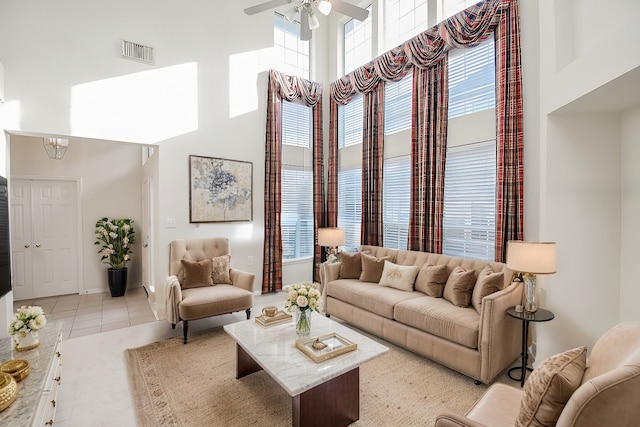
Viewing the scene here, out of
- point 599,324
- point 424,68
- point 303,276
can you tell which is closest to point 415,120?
point 424,68

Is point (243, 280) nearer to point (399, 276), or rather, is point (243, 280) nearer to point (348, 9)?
point (399, 276)

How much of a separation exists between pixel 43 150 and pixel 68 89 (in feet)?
7.20

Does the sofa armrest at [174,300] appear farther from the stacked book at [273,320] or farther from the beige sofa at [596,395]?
the beige sofa at [596,395]

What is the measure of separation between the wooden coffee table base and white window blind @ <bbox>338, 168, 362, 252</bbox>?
3066 millimetres

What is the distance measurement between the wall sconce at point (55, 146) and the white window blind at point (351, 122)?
13.1 ft

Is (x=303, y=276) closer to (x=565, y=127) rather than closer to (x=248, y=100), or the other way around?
(x=248, y=100)

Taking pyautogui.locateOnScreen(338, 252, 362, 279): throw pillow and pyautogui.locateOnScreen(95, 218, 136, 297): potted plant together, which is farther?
pyautogui.locateOnScreen(95, 218, 136, 297): potted plant

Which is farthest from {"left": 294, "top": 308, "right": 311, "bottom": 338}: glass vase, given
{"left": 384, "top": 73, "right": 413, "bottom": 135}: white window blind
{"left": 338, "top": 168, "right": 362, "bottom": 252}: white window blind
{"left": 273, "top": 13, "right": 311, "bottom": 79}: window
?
{"left": 273, "top": 13, "right": 311, "bottom": 79}: window

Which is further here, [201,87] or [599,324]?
[201,87]

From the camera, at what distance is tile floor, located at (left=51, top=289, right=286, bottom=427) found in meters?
2.12

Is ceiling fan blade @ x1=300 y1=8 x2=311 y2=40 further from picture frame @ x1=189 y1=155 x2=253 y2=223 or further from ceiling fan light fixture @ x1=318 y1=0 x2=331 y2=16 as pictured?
picture frame @ x1=189 y1=155 x2=253 y2=223

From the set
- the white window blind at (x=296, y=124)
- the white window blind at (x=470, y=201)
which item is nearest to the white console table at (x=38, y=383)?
the white window blind at (x=470, y=201)

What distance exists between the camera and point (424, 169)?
151 inches

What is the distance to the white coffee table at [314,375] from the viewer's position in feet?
5.95
